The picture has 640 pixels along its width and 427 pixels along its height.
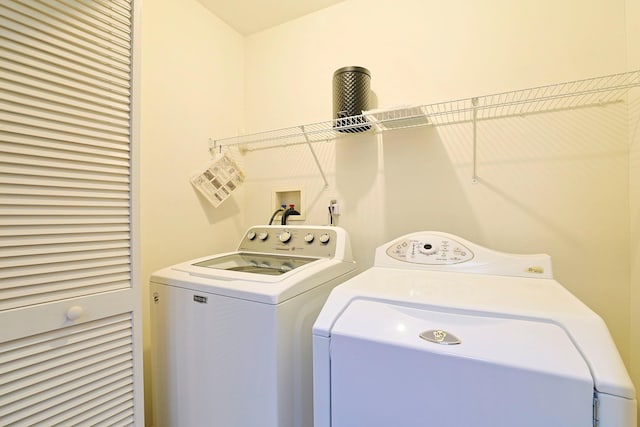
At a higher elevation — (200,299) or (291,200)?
(291,200)

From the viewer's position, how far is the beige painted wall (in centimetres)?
117

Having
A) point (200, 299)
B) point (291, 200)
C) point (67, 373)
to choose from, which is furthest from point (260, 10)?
point (67, 373)

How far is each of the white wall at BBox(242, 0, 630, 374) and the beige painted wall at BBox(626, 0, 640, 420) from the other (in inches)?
1.1

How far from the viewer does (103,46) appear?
96 cm

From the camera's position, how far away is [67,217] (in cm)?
89

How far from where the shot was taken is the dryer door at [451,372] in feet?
2.04

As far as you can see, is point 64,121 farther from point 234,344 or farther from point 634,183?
point 634,183

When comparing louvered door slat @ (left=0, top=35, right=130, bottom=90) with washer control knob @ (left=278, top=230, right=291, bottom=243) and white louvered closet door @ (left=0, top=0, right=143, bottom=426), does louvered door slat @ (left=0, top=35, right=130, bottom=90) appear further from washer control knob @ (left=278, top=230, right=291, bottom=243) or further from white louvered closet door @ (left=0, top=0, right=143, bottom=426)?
washer control knob @ (left=278, top=230, right=291, bottom=243)

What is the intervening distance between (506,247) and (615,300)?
17.7 inches

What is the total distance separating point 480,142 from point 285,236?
3.82 ft

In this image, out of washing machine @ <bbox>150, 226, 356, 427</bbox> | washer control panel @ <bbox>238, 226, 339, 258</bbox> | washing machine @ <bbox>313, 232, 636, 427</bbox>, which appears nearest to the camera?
washing machine @ <bbox>313, 232, 636, 427</bbox>

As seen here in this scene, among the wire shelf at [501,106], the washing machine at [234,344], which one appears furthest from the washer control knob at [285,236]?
the wire shelf at [501,106]

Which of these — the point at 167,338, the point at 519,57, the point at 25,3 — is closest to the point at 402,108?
the point at 519,57

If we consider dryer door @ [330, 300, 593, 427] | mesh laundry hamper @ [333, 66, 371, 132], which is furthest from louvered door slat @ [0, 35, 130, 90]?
dryer door @ [330, 300, 593, 427]
